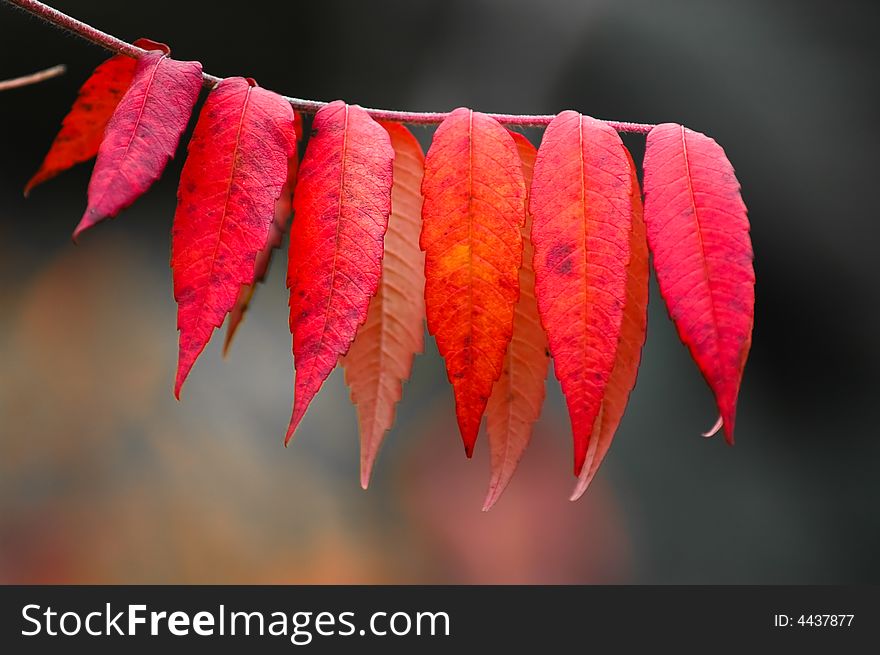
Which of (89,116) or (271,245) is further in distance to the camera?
(271,245)

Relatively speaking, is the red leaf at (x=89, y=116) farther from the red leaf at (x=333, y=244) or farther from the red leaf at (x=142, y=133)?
the red leaf at (x=333, y=244)

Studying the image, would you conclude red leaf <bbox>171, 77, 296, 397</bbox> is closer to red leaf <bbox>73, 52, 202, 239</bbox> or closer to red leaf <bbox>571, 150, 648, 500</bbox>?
red leaf <bbox>73, 52, 202, 239</bbox>

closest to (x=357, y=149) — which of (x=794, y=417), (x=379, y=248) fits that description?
(x=379, y=248)

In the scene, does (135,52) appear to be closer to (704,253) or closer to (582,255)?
(582,255)

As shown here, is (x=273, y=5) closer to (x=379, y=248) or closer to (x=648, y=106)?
(x=648, y=106)

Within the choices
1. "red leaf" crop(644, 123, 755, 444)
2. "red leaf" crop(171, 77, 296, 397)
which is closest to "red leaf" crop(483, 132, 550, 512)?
"red leaf" crop(644, 123, 755, 444)

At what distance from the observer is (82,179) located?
12.6ft

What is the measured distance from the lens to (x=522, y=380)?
34.9 inches

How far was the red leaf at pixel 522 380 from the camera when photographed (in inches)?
34.3

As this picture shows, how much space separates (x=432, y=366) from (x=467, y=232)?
10.1ft

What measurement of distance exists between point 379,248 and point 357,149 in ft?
0.40

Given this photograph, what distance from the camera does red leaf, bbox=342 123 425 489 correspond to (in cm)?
94

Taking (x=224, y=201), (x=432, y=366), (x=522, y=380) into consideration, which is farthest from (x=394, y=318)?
(x=432, y=366)

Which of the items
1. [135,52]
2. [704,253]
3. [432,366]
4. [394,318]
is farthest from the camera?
[432,366]
